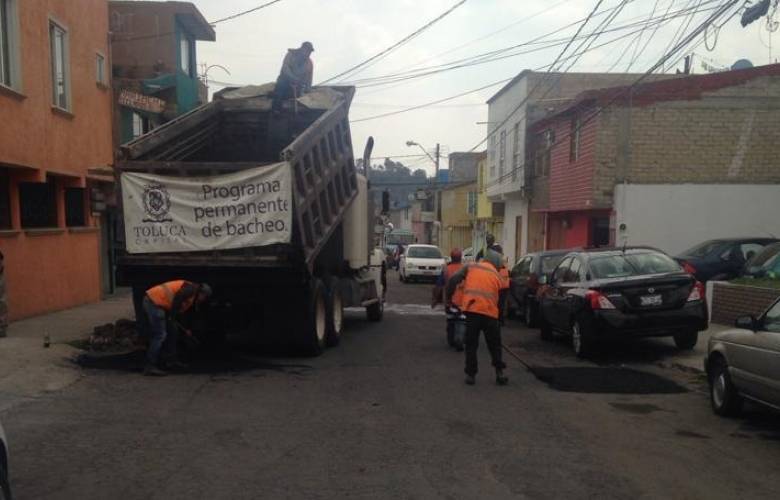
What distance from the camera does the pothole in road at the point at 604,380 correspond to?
345 inches

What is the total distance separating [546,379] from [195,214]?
511cm

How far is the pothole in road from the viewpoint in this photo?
28.7 feet

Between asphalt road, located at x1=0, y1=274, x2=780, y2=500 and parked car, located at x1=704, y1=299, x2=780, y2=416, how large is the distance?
0.28 m

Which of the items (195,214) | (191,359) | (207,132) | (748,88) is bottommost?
(191,359)

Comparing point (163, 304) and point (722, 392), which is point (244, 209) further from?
point (722, 392)

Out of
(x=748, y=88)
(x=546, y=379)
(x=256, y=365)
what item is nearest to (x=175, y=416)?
(x=256, y=365)

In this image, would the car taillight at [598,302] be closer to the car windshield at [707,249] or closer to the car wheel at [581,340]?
the car wheel at [581,340]

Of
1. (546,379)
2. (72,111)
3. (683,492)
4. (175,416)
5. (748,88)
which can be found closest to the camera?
(683,492)

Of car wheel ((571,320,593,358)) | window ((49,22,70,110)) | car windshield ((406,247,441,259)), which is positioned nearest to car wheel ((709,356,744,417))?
car wheel ((571,320,593,358))

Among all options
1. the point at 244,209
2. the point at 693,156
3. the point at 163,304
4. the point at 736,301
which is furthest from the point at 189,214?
the point at 693,156

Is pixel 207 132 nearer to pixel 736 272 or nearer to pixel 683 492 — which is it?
pixel 683 492

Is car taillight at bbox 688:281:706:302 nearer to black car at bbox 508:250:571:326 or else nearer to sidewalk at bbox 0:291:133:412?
black car at bbox 508:250:571:326

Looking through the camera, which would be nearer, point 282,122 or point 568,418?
point 568,418

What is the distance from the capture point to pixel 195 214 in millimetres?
9805
